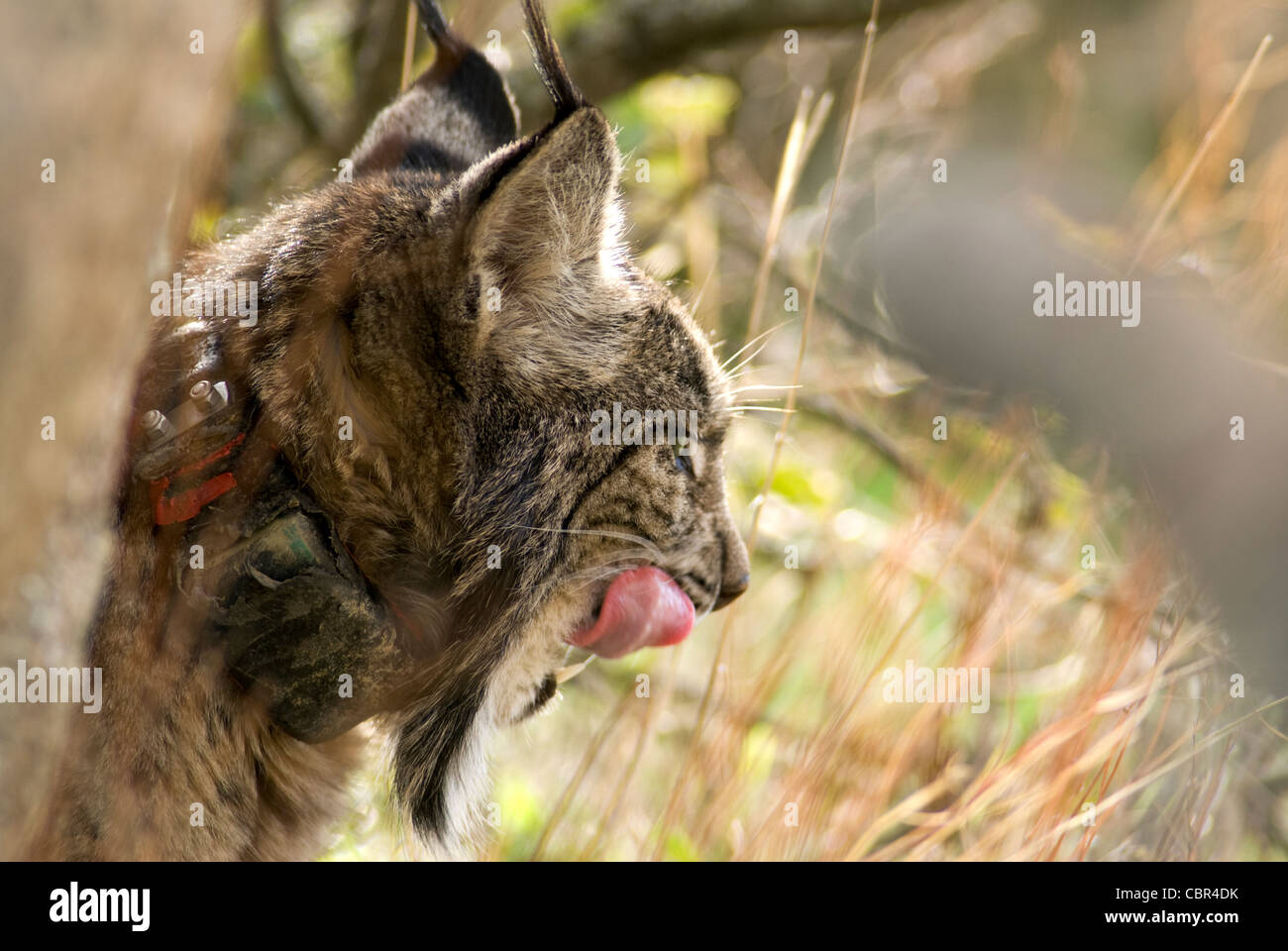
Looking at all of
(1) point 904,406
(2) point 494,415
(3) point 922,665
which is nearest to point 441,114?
(2) point 494,415

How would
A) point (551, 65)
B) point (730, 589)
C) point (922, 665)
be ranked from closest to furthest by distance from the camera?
point (551, 65), point (730, 589), point (922, 665)

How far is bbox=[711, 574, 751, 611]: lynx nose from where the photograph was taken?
2.45 m

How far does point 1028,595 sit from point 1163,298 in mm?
1017

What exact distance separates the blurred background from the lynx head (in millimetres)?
342

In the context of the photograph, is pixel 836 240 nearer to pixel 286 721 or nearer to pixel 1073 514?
pixel 1073 514

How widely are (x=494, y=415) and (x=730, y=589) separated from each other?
75 cm

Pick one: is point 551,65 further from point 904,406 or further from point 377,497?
point 904,406

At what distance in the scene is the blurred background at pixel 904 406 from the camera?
259 cm

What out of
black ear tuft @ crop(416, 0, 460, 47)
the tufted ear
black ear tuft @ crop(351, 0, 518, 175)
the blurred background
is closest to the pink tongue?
the tufted ear

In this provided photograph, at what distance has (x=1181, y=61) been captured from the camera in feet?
17.6

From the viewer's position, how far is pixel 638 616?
2193 millimetres

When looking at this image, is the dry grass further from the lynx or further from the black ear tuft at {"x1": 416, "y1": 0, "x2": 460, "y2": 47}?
the black ear tuft at {"x1": 416, "y1": 0, "x2": 460, "y2": 47}

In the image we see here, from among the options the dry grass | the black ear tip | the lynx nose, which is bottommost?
the dry grass
